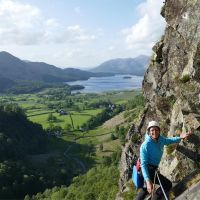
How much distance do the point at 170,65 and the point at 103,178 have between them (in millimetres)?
90898

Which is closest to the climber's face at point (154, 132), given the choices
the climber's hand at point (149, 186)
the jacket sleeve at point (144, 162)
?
the jacket sleeve at point (144, 162)

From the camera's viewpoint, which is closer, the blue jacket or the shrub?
the blue jacket

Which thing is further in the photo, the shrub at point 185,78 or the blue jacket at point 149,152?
the shrub at point 185,78

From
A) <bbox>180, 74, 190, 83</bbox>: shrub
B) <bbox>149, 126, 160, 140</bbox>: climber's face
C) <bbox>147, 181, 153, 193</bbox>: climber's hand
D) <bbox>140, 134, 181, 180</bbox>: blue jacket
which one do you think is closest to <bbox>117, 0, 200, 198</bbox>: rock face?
<bbox>180, 74, 190, 83</bbox>: shrub

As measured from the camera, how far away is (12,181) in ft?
521

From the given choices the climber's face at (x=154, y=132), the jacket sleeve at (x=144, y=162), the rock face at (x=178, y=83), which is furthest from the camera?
the rock face at (x=178, y=83)

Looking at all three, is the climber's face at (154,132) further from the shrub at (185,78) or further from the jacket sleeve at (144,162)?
the shrub at (185,78)

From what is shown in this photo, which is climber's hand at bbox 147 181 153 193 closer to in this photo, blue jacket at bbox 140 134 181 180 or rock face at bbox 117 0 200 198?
blue jacket at bbox 140 134 181 180

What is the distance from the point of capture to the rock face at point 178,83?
2433 centimetres

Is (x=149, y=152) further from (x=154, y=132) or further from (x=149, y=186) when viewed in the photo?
(x=149, y=186)

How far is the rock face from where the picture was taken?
24328mm

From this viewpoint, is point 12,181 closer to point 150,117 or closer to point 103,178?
point 103,178

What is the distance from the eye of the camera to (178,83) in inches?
1417

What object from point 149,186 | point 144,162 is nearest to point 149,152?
point 144,162
